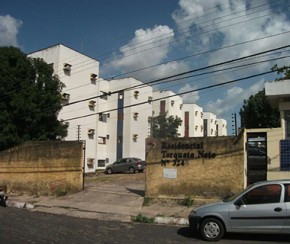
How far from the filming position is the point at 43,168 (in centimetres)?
2020

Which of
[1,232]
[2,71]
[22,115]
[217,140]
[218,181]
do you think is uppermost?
[2,71]

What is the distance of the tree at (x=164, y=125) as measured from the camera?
60.0 metres

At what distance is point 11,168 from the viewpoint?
21.3 metres

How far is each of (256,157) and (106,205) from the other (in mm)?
6122

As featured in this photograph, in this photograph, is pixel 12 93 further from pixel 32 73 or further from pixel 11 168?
pixel 11 168

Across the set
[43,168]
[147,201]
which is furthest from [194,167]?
[43,168]

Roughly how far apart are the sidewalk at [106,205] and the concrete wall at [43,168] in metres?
0.60

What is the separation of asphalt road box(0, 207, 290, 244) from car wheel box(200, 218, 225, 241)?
0.56ft

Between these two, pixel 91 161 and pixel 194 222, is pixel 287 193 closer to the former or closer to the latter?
pixel 194 222

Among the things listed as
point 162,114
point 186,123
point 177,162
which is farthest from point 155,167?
point 186,123

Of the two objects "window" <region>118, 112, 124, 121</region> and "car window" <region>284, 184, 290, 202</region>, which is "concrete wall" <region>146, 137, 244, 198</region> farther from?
"window" <region>118, 112, 124, 121</region>

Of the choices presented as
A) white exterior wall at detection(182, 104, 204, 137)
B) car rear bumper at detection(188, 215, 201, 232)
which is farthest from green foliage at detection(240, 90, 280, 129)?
car rear bumper at detection(188, 215, 201, 232)

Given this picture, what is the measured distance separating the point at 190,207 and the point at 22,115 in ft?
40.9

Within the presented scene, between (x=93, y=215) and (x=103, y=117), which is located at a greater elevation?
(x=103, y=117)
